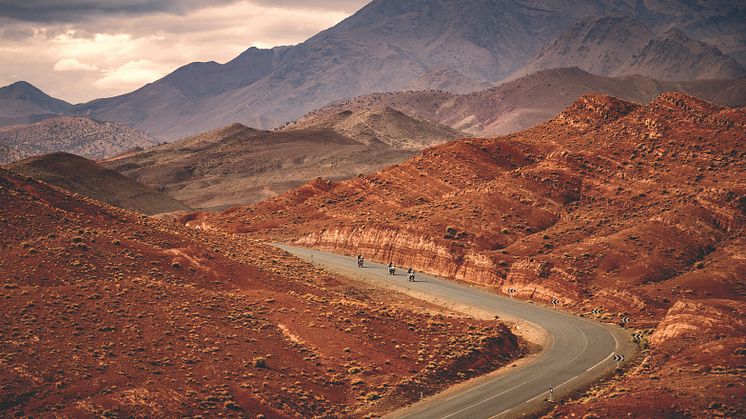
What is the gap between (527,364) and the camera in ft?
169

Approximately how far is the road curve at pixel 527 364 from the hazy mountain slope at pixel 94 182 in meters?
86.8

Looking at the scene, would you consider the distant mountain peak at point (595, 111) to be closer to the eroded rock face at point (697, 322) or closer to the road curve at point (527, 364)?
the road curve at point (527, 364)

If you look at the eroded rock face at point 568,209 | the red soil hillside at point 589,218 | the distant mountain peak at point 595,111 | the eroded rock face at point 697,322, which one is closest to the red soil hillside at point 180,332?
the eroded rock face at point 697,322

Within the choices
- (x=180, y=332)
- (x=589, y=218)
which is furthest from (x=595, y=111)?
(x=180, y=332)

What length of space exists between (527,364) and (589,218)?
27125 mm

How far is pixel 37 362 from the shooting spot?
4131 cm

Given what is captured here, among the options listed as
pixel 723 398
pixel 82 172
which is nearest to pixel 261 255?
pixel 723 398

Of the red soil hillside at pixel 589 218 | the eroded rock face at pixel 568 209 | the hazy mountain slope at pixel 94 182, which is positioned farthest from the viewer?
the hazy mountain slope at pixel 94 182

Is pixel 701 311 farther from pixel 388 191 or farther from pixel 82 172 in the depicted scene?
pixel 82 172

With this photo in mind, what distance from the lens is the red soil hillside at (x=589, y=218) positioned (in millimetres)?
61469

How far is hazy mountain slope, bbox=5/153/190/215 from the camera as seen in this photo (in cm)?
15212

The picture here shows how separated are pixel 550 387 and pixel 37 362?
24292 millimetres

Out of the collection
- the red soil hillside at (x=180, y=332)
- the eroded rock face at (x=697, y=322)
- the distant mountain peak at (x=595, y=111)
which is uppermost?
the distant mountain peak at (x=595, y=111)

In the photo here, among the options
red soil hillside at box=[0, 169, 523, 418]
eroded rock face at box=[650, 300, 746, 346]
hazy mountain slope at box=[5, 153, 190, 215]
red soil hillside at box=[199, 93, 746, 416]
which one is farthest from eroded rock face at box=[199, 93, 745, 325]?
hazy mountain slope at box=[5, 153, 190, 215]
